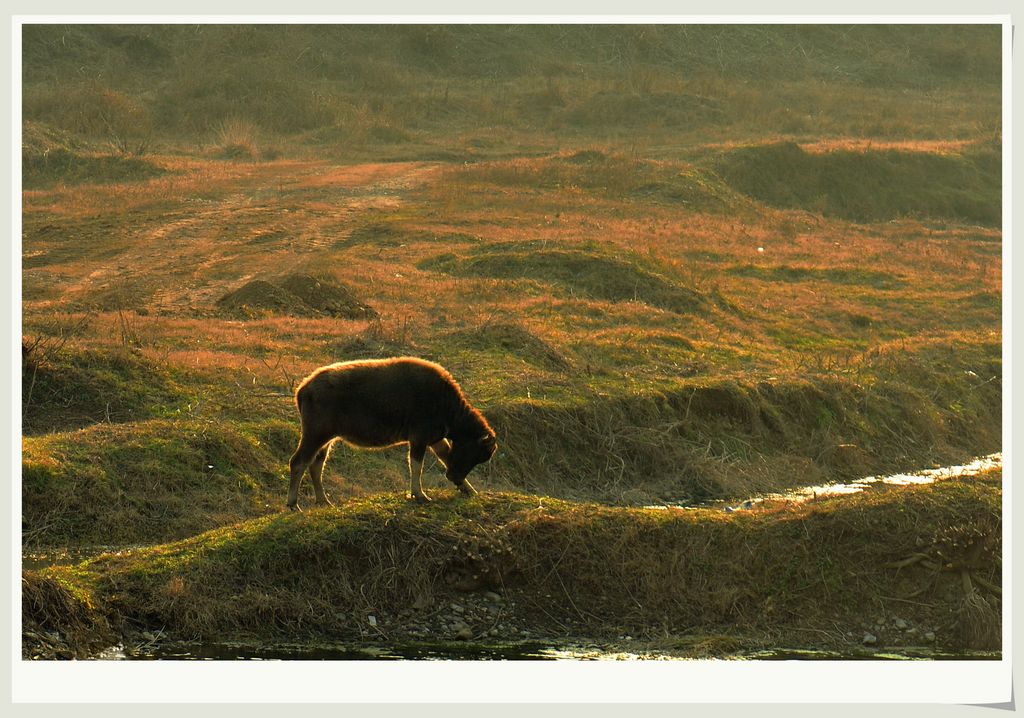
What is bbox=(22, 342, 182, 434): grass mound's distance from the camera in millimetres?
16359

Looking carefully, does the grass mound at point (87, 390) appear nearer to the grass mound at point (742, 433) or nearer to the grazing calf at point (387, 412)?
the grass mound at point (742, 433)

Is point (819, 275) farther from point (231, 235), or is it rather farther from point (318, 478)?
point (318, 478)

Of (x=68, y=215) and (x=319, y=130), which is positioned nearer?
(x=68, y=215)

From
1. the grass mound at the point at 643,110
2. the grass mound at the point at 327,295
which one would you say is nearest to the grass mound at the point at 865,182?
the grass mound at the point at 643,110

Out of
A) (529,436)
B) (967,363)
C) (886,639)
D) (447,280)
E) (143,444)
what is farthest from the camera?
(447,280)

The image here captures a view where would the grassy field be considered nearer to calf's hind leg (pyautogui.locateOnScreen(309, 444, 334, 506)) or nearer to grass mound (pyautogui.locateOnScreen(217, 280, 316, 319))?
grass mound (pyautogui.locateOnScreen(217, 280, 316, 319))

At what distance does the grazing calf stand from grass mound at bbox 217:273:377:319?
10424 millimetres

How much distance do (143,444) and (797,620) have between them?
751 centimetres

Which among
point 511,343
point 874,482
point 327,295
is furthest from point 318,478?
point 327,295

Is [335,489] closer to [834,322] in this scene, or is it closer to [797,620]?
[797,620]

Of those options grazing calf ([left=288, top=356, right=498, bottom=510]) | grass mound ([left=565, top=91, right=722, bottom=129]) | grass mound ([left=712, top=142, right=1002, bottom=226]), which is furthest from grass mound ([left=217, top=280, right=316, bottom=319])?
grass mound ([left=565, top=91, right=722, bottom=129])

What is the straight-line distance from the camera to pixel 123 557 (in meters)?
12.0

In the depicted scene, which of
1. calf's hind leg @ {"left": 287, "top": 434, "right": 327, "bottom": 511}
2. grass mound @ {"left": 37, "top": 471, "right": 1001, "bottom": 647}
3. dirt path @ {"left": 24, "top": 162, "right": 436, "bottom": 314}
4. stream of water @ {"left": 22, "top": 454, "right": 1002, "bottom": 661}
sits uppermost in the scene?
calf's hind leg @ {"left": 287, "top": 434, "right": 327, "bottom": 511}

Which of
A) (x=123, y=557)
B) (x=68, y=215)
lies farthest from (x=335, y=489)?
(x=68, y=215)
